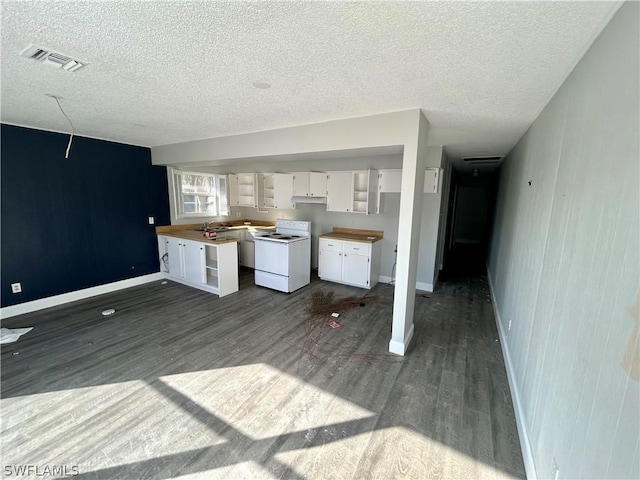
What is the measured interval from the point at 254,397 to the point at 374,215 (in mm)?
3666

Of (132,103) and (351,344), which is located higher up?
(132,103)

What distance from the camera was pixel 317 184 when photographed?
501 centimetres

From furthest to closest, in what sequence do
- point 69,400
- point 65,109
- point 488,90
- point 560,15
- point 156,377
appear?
point 65,109 < point 156,377 < point 69,400 < point 488,90 < point 560,15

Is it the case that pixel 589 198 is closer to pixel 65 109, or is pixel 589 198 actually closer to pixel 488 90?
pixel 488 90

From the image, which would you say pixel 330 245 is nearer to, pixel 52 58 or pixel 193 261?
pixel 193 261

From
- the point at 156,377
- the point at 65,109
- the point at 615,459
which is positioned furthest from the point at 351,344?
the point at 65,109

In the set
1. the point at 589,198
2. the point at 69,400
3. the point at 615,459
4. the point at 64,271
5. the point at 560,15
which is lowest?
the point at 69,400

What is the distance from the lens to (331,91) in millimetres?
2047

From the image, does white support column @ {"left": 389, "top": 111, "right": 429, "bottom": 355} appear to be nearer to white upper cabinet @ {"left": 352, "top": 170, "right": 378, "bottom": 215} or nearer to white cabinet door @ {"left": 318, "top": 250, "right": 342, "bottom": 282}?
white upper cabinet @ {"left": 352, "top": 170, "right": 378, "bottom": 215}

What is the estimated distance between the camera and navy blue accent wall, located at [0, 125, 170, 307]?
3.43 metres

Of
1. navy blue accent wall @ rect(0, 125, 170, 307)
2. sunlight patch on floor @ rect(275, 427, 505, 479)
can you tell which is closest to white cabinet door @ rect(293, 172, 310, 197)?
navy blue accent wall @ rect(0, 125, 170, 307)

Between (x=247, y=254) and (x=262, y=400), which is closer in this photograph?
(x=262, y=400)

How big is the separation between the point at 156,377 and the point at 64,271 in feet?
9.40

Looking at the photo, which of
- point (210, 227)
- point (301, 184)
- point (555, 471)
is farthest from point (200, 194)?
point (555, 471)
